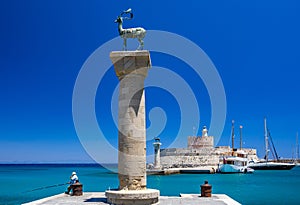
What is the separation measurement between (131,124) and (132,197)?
7.07 feet

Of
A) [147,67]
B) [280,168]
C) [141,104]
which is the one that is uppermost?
[147,67]

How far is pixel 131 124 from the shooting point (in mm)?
10930

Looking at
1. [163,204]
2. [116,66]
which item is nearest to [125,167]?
[163,204]

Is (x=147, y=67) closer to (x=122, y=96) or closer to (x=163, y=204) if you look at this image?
(x=122, y=96)

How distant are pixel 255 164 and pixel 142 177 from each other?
61183 mm

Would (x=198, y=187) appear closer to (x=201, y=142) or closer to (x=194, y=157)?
(x=194, y=157)

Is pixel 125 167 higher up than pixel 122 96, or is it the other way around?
pixel 122 96

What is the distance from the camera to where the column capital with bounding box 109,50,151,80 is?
36.4 ft

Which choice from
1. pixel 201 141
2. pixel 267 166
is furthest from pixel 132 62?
pixel 267 166

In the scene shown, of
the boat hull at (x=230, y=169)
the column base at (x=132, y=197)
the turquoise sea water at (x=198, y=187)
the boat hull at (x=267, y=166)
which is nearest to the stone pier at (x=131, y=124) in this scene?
the column base at (x=132, y=197)

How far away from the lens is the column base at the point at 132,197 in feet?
34.0

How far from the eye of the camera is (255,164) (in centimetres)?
6788

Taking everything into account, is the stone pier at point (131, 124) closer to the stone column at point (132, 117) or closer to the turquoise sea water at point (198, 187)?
the stone column at point (132, 117)

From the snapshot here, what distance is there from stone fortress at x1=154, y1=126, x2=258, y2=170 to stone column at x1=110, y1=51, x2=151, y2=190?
5089cm
